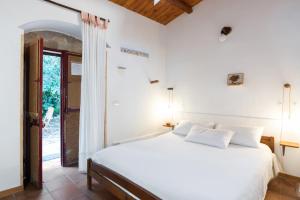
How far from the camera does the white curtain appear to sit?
9.84ft

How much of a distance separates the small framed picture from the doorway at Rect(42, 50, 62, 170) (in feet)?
10.7

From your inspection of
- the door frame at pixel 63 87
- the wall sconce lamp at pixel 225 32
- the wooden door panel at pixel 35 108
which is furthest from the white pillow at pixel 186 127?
the wooden door panel at pixel 35 108

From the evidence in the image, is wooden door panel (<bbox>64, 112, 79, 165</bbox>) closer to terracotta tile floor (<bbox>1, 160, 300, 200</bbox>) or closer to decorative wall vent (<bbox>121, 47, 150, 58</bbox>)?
terracotta tile floor (<bbox>1, 160, 300, 200</bbox>)

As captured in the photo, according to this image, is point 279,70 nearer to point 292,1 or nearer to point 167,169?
point 292,1

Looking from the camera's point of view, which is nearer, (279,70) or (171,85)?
(279,70)

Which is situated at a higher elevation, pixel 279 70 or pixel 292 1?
pixel 292 1

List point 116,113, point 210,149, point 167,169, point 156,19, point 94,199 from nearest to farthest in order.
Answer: point 167,169 → point 94,199 → point 210,149 → point 116,113 → point 156,19

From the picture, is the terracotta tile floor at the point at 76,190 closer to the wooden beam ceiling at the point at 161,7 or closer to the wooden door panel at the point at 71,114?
the wooden door panel at the point at 71,114

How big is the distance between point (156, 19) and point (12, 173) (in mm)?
3813

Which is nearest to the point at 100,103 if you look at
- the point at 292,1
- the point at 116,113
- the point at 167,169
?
the point at 116,113

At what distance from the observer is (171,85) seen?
444cm

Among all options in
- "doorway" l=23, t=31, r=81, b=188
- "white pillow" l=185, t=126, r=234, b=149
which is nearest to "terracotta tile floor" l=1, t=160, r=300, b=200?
"doorway" l=23, t=31, r=81, b=188

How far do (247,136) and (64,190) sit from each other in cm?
278

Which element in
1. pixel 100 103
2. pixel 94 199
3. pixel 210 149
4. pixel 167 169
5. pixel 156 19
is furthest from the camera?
pixel 156 19
